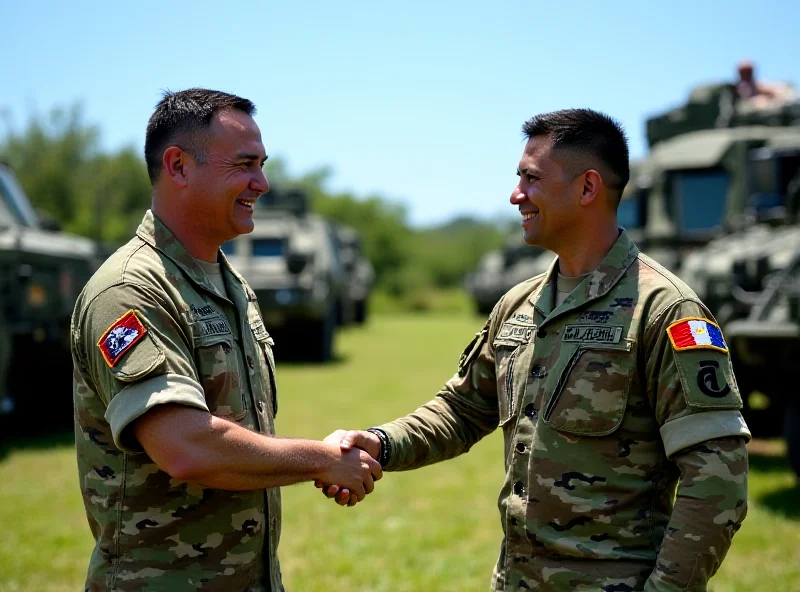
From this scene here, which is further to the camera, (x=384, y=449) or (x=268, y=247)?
(x=268, y=247)

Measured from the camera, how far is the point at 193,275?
2764 mm

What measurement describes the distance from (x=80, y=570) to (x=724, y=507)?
3.91 metres

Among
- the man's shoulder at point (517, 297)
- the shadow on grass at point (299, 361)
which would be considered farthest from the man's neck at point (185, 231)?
the shadow on grass at point (299, 361)

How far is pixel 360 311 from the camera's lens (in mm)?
26797

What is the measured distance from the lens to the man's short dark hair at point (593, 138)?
9.27 ft

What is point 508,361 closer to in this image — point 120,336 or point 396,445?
point 396,445

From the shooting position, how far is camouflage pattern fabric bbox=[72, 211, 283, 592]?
2.47 metres

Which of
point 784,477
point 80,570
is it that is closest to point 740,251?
point 784,477

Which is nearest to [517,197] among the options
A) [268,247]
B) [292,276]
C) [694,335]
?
[694,335]

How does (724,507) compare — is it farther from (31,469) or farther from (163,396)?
(31,469)

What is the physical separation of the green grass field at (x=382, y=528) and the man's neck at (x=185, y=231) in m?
2.58

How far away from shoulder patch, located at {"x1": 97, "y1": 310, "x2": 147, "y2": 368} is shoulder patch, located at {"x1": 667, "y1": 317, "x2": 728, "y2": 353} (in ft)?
4.46

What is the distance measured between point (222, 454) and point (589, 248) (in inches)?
47.4

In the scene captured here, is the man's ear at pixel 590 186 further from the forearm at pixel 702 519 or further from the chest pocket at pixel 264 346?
the chest pocket at pixel 264 346
